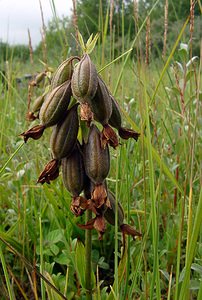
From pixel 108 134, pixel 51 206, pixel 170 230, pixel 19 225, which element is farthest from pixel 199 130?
pixel 108 134

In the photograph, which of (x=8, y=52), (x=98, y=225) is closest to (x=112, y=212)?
(x=98, y=225)

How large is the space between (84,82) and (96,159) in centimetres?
18

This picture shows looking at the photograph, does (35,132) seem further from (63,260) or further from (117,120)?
(63,260)

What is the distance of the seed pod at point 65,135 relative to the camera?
101cm

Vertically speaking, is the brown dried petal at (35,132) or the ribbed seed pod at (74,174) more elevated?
the brown dried petal at (35,132)

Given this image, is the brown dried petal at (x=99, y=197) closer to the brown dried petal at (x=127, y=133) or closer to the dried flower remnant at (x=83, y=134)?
the dried flower remnant at (x=83, y=134)

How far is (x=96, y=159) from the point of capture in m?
1.00

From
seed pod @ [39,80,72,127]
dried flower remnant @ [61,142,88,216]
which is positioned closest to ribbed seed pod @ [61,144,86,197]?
dried flower remnant @ [61,142,88,216]

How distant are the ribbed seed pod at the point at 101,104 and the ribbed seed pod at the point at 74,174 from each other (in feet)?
0.41

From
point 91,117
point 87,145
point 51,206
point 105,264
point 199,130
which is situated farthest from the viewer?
point 199,130

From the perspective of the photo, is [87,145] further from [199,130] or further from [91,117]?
[199,130]

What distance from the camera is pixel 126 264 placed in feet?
3.61

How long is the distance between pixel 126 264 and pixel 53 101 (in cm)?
45

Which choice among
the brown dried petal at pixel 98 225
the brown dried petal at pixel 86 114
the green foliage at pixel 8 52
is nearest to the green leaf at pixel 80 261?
the brown dried petal at pixel 98 225
